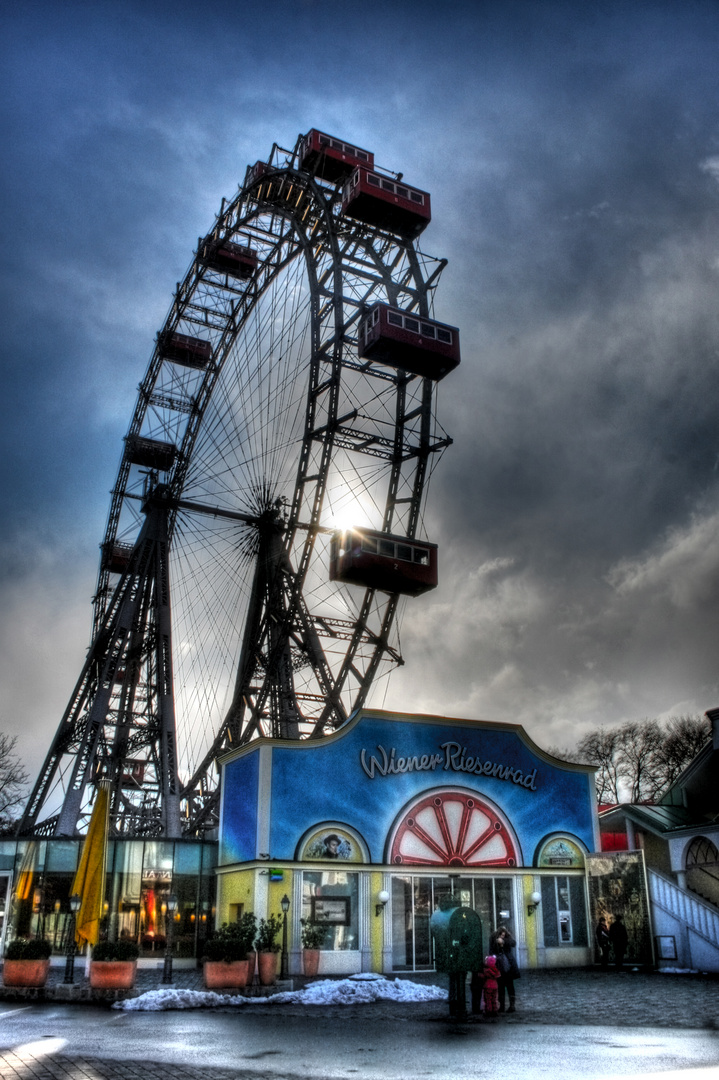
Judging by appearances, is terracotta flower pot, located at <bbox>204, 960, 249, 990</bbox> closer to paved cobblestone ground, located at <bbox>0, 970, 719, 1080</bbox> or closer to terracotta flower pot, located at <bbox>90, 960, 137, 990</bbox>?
terracotta flower pot, located at <bbox>90, 960, 137, 990</bbox>

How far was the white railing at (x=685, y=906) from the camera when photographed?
24531mm

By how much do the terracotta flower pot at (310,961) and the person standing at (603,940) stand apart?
8.78 meters

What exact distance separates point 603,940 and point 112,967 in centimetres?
1466

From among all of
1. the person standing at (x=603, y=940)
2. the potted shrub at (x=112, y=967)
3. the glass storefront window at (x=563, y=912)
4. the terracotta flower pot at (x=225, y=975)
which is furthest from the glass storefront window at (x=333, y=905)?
the person standing at (x=603, y=940)

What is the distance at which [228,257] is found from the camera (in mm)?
42281

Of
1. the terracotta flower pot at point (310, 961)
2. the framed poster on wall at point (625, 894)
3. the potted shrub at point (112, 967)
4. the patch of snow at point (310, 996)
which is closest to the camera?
the patch of snow at point (310, 996)

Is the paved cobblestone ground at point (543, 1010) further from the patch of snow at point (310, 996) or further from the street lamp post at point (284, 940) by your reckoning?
the street lamp post at point (284, 940)

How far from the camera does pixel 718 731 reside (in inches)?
1133

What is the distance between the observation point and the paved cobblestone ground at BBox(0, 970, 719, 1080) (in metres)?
10.4

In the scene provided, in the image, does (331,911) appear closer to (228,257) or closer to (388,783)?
(388,783)

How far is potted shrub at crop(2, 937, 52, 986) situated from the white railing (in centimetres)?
1637

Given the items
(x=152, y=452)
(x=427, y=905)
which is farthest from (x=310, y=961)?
(x=152, y=452)

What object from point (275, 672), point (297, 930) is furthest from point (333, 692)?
point (297, 930)

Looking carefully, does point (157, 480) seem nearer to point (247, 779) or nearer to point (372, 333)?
point (372, 333)
